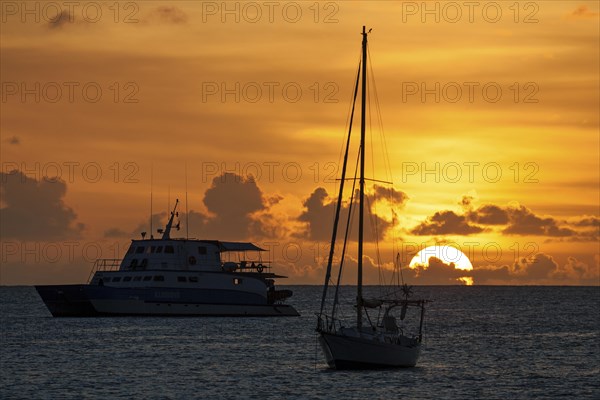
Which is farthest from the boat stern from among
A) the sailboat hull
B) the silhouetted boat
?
the sailboat hull

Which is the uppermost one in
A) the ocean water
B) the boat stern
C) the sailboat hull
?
the boat stern

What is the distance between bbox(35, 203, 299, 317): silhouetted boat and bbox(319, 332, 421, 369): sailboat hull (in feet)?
165

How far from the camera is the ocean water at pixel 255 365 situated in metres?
57.4

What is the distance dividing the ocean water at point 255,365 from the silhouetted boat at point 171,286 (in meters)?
2.07

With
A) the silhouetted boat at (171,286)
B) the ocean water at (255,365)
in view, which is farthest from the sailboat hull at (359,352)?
the silhouetted boat at (171,286)

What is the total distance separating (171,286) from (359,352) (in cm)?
5291

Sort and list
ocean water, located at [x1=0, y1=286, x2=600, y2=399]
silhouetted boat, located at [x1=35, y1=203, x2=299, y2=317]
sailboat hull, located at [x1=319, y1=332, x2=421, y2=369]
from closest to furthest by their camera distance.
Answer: ocean water, located at [x1=0, y1=286, x2=600, y2=399]
sailboat hull, located at [x1=319, y1=332, x2=421, y2=369]
silhouetted boat, located at [x1=35, y1=203, x2=299, y2=317]

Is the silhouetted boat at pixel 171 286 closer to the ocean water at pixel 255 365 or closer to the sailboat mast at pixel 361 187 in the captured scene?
the ocean water at pixel 255 365

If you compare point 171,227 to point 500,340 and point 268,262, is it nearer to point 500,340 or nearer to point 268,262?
point 268,262

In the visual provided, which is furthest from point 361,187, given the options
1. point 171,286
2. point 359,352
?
point 171,286

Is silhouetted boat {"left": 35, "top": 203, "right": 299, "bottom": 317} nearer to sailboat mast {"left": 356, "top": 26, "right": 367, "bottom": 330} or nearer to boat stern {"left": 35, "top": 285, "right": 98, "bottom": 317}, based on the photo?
boat stern {"left": 35, "top": 285, "right": 98, "bottom": 317}

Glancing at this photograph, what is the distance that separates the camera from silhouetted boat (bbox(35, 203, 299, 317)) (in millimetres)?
109250

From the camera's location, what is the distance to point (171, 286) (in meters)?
111

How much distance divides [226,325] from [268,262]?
8895 mm
